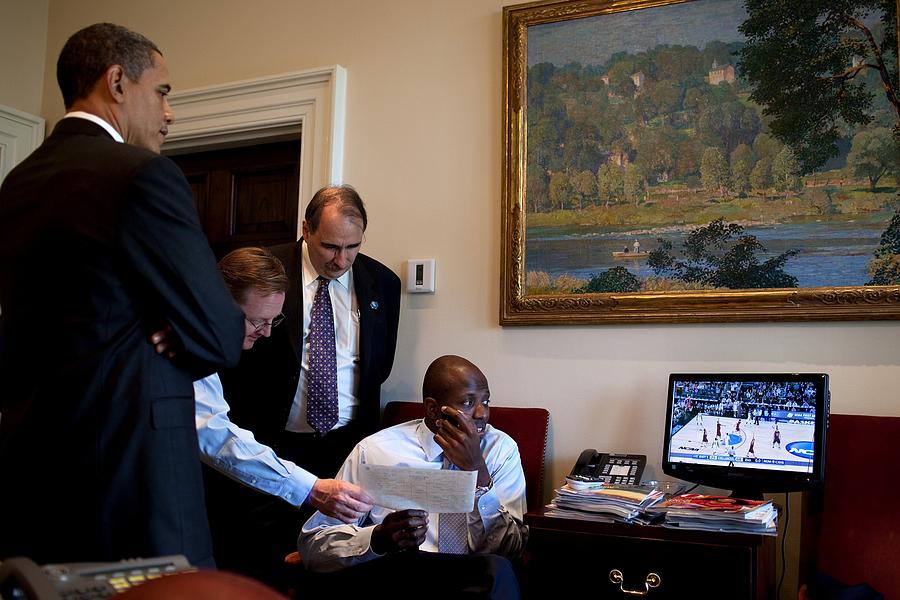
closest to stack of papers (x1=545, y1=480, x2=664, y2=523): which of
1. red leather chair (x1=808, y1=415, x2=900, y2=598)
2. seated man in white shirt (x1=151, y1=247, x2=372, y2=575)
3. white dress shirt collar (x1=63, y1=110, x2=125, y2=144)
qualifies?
red leather chair (x1=808, y1=415, x2=900, y2=598)

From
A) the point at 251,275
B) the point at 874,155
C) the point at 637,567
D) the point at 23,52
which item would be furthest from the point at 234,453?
the point at 23,52

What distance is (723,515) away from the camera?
2246mm

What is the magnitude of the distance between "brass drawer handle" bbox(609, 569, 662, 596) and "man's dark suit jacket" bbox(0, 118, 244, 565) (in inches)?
44.5

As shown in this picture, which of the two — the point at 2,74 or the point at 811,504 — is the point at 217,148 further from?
the point at 811,504

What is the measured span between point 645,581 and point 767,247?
120 cm

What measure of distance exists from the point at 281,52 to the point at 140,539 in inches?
109

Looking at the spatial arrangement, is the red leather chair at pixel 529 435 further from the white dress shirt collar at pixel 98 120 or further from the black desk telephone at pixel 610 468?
the white dress shirt collar at pixel 98 120

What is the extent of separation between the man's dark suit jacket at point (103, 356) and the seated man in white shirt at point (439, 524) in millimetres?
712

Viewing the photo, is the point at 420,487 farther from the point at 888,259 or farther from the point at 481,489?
the point at 888,259

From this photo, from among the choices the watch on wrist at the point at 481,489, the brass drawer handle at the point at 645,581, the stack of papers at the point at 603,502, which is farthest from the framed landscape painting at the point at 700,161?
the brass drawer handle at the point at 645,581

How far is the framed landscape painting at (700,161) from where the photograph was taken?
2.79m

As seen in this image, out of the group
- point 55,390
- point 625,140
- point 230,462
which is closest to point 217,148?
point 625,140

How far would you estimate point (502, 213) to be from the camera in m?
3.26

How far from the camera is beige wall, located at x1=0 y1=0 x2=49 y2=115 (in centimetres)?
423
